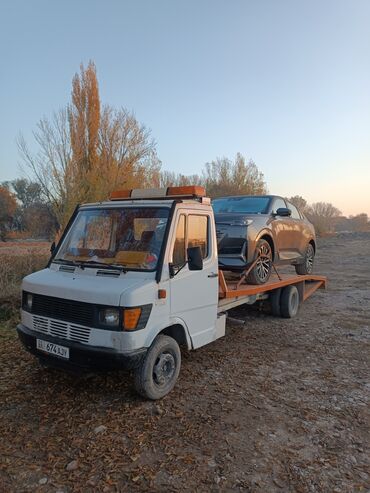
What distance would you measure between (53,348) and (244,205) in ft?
15.5

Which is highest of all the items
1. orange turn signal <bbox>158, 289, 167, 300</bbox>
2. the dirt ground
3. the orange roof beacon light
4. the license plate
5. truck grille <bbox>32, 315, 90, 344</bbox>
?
the orange roof beacon light

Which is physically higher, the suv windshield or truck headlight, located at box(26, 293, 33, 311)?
the suv windshield

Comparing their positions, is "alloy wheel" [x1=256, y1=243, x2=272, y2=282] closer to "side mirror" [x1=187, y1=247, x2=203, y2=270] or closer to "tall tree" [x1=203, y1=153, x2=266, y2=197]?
"side mirror" [x1=187, y1=247, x2=203, y2=270]

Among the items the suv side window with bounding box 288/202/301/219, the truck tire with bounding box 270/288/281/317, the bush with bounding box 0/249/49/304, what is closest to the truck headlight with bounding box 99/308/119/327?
the truck tire with bounding box 270/288/281/317

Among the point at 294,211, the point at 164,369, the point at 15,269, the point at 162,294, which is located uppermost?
the point at 294,211

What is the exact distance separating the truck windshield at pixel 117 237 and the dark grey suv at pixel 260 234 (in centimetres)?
223

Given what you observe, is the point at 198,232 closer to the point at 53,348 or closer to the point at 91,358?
the point at 91,358

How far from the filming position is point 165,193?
454 centimetres

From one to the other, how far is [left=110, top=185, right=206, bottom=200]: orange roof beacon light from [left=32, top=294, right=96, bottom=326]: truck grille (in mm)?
1618

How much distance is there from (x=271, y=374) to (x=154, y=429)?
6.47 ft

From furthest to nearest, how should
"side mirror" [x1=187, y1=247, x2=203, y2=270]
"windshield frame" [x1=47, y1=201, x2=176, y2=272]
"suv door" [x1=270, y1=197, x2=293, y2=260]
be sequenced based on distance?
1. "suv door" [x1=270, y1=197, x2=293, y2=260]
2. "side mirror" [x1=187, y1=247, x2=203, y2=270]
3. "windshield frame" [x1=47, y1=201, x2=176, y2=272]

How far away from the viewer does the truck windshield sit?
402 centimetres

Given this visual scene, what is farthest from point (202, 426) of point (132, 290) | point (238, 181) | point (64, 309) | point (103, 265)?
point (238, 181)

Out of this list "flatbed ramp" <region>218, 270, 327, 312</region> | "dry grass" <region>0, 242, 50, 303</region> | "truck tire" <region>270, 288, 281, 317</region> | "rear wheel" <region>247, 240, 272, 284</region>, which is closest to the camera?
"flatbed ramp" <region>218, 270, 327, 312</region>
